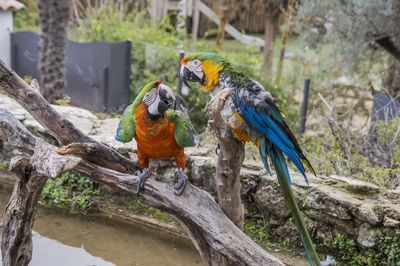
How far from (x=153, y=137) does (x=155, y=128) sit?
54 millimetres

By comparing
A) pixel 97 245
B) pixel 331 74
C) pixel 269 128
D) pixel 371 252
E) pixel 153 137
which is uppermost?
pixel 269 128

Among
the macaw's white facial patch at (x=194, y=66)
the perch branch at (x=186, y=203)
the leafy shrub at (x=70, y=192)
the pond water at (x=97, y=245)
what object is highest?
the macaw's white facial patch at (x=194, y=66)

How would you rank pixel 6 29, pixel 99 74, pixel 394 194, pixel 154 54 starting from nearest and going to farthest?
pixel 394 194, pixel 99 74, pixel 154 54, pixel 6 29

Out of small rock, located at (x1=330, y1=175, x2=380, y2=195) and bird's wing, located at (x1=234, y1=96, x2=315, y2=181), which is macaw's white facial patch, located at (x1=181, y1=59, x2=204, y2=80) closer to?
bird's wing, located at (x1=234, y1=96, x2=315, y2=181)

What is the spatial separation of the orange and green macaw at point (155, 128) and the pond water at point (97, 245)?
3.60ft

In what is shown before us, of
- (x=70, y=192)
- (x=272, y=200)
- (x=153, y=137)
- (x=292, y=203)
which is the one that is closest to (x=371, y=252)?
(x=272, y=200)

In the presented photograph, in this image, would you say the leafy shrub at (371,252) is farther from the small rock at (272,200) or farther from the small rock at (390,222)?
the small rock at (272,200)

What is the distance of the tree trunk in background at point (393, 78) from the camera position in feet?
20.1

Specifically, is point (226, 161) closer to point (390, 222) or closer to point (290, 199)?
point (290, 199)

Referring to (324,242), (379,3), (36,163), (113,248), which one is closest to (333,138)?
(324,242)

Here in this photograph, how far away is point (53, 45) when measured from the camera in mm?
6441

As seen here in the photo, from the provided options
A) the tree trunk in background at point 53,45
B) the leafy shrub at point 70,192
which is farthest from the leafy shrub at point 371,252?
the tree trunk in background at point 53,45

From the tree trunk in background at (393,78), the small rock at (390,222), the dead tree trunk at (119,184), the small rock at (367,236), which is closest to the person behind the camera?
the dead tree trunk at (119,184)

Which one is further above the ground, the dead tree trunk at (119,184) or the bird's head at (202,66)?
the bird's head at (202,66)
